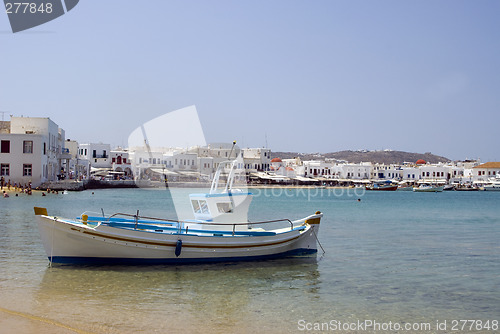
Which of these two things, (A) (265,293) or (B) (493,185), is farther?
(B) (493,185)

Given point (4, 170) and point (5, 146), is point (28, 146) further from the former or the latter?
point (4, 170)

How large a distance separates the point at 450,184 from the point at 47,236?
404 ft

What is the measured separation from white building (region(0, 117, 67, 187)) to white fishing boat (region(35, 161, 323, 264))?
39499 mm

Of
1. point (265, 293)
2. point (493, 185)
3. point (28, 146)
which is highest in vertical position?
point (28, 146)

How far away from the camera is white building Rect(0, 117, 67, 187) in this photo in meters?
51.2

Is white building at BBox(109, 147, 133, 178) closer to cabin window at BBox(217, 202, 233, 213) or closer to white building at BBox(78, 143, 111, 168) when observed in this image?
white building at BBox(78, 143, 111, 168)

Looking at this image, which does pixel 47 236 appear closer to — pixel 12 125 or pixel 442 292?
pixel 442 292

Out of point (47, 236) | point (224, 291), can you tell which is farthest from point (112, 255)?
point (224, 291)

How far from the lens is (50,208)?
34.4 metres

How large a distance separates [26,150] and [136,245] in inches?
1654

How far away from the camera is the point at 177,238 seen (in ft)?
48.4

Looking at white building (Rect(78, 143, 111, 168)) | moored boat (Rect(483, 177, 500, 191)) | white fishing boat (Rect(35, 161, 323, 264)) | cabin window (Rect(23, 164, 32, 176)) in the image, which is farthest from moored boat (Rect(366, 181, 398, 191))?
white fishing boat (Rect(35, 161, 323, 264))

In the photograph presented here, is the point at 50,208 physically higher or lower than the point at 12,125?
lower

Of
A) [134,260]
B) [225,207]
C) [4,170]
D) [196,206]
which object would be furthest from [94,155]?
[134,260]
